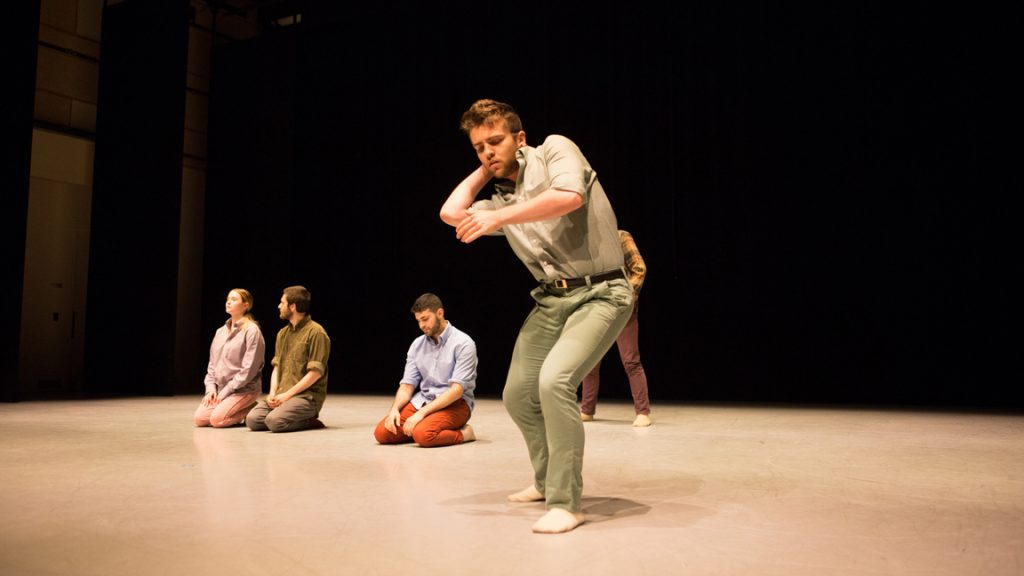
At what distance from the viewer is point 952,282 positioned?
6.36 m

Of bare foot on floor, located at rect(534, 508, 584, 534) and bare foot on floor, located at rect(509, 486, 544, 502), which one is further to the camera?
bare foot on floor, located at rect(509, 486, 544, 502)

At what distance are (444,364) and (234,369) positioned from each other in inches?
67.3

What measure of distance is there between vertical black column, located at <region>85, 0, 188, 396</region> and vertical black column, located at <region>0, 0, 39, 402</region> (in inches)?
56.0

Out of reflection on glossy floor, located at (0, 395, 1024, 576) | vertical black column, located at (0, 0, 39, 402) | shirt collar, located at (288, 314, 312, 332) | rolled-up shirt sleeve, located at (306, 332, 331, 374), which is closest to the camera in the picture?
reflection on glossy floor, located at (0, 395, 1024, 576)

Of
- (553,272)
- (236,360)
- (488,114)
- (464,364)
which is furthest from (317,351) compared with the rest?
(488,114)

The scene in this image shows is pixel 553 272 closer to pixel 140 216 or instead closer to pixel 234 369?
pixel 234 369

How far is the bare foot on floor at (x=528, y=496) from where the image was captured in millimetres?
2555

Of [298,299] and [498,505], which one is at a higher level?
[298,299]

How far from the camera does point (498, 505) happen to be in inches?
98.7

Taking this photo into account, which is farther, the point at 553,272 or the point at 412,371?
the point at 412,371

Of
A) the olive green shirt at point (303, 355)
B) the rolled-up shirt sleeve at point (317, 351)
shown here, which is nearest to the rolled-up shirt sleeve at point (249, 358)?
the olive green shirt at point (303, 355)

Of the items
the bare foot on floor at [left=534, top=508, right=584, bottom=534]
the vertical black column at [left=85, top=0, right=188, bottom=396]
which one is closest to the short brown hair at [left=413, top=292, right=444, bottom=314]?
the bare foot on floor at [left=534, top=508, right=584, bottom=534]

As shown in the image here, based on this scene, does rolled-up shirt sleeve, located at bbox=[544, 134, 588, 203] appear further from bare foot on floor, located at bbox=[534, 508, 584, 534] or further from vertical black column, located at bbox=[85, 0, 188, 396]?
vertical black column, located at bbox=[85, 0, 188, 396]

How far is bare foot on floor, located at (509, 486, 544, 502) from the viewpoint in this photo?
2.55 m
